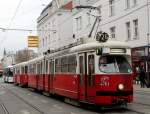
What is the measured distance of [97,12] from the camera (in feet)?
167

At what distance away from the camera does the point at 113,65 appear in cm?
1828

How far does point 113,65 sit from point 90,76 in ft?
3.65

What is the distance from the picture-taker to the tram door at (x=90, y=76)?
60.4ft

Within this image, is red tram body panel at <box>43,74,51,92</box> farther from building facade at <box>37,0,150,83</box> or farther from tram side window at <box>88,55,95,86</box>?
tram side window at <box>88,55,95,86</box>

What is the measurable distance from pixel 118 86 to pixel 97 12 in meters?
33.6

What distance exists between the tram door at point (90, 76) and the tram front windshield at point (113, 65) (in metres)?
0.42

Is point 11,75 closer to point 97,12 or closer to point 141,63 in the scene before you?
point 97,12

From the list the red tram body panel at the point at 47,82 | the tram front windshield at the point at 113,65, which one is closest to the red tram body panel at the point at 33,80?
the red tram body panel at the point at 47,82

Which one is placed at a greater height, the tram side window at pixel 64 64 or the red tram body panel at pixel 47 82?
the tram side window at pixel 64 64

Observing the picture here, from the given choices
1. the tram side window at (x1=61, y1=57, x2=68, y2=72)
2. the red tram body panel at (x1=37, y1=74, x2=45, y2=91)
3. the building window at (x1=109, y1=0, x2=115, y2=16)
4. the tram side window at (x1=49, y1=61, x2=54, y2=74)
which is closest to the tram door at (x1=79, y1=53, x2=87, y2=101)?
the tram side window at (x1=61, y1=57, x2=68, y2=72)

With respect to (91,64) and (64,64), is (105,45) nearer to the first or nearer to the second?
(91,64)

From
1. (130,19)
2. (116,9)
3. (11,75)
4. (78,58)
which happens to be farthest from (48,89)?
(11,75)

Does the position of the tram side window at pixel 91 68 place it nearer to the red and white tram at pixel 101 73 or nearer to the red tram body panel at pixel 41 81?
the red and white tram at pixel 101 73

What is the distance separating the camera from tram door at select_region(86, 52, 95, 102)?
1842 centimetres
